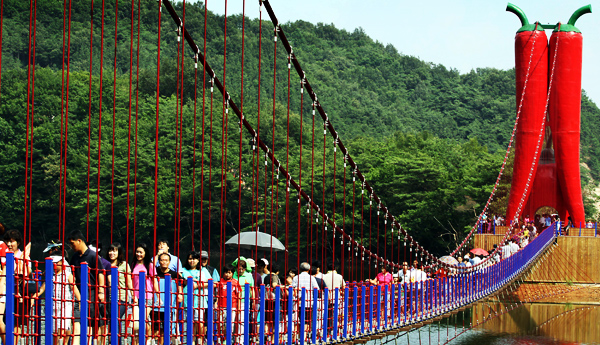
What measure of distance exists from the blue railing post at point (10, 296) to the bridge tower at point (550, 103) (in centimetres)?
1950

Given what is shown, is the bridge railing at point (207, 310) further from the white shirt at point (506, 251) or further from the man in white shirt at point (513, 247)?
the man in white shirt at point (513, 247)

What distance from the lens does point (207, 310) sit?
6.47 meters

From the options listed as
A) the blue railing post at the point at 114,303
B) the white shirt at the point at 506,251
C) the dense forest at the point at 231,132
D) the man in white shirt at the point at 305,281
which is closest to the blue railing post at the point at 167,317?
the blue railing post at the point at 114,303

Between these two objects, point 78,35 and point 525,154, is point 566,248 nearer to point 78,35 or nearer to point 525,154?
point 525,154

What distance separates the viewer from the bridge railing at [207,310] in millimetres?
5398

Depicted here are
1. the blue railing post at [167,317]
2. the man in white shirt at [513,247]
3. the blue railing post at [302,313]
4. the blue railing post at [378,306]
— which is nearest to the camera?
the blue railing post at [167,317]

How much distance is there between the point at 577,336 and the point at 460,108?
46616 millimetres

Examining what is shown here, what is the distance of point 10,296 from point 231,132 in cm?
3615

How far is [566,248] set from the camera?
22.2 metres

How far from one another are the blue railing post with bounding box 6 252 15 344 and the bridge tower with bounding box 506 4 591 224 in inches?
768

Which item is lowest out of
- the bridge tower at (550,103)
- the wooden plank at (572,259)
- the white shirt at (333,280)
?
the wooden plank at (572,259)

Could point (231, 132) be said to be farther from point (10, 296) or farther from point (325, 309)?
point (10, 296)

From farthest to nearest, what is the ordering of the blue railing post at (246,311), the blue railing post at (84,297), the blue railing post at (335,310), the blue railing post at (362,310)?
the blue railing post at (362,310), the blue railing post at (335,310), the blue railing post at (246,311), the blue railing post at (84,297)

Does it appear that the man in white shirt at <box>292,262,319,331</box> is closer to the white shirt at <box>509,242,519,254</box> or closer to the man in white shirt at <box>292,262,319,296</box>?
the man in white shirt at <box>292,262,319,296</box>
